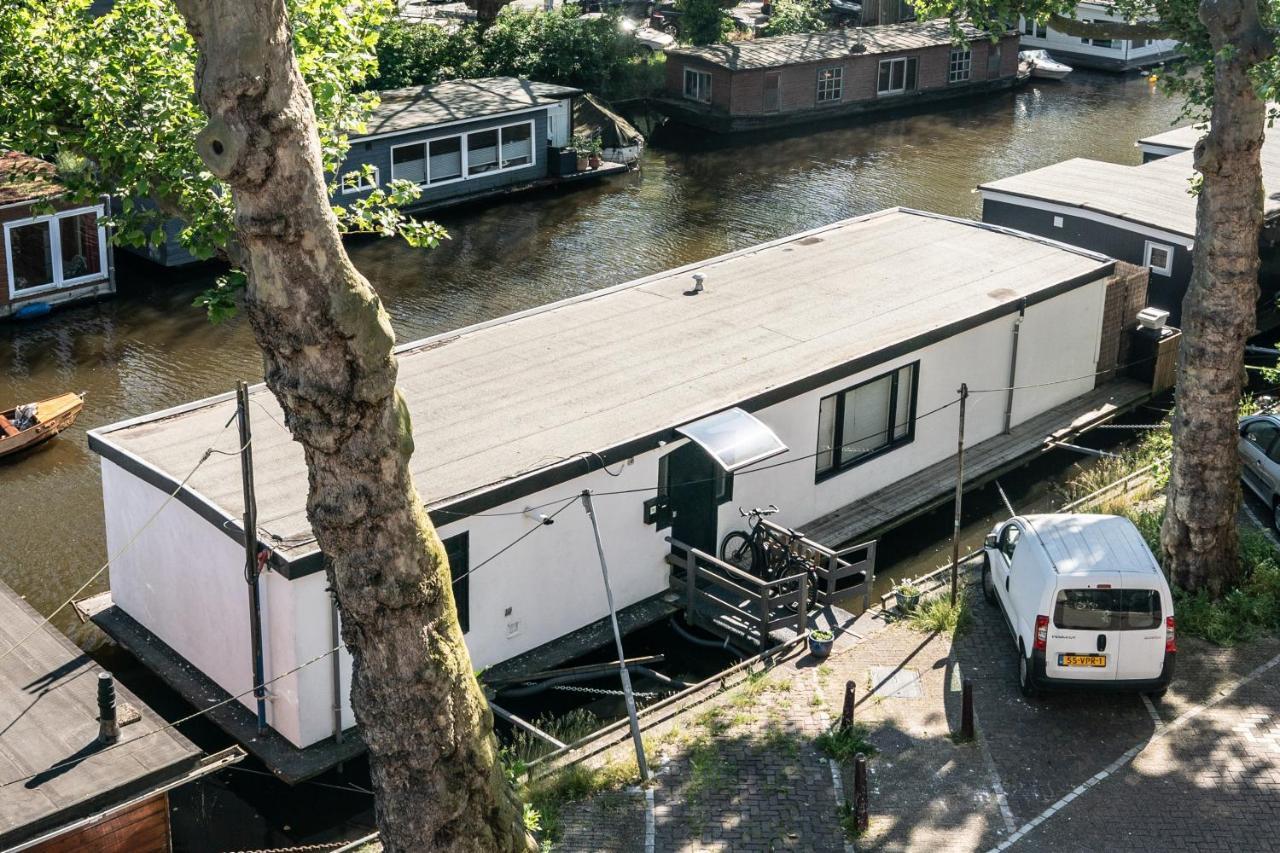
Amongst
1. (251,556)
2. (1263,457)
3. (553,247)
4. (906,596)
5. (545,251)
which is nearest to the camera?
(251,556)

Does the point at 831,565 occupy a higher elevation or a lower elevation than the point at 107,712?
lower

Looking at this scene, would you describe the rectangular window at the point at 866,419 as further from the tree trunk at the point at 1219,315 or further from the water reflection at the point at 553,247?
the water reflection at the point at 553,247

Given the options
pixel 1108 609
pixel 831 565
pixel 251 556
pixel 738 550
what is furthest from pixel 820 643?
pixel 251 556

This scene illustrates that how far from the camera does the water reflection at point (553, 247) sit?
25.6 meters

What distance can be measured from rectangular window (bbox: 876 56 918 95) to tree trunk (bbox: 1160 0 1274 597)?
120 feet

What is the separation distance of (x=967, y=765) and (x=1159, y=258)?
17.5 metres

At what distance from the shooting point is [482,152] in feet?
137

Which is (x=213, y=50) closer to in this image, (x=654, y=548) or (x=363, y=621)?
(x=363, y=621)

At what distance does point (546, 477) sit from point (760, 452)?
9.91ft

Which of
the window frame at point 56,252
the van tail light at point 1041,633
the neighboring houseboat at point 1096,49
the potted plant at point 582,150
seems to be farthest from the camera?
the neighboring houseboat at point 1096,49

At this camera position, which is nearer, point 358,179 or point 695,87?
point 358,179

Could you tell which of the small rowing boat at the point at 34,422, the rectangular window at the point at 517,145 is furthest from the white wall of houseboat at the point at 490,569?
A: the rectangular window at the point at 517,145

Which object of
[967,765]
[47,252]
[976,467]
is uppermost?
[47,252]

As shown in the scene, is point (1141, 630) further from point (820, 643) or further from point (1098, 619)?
point (820, 643)
